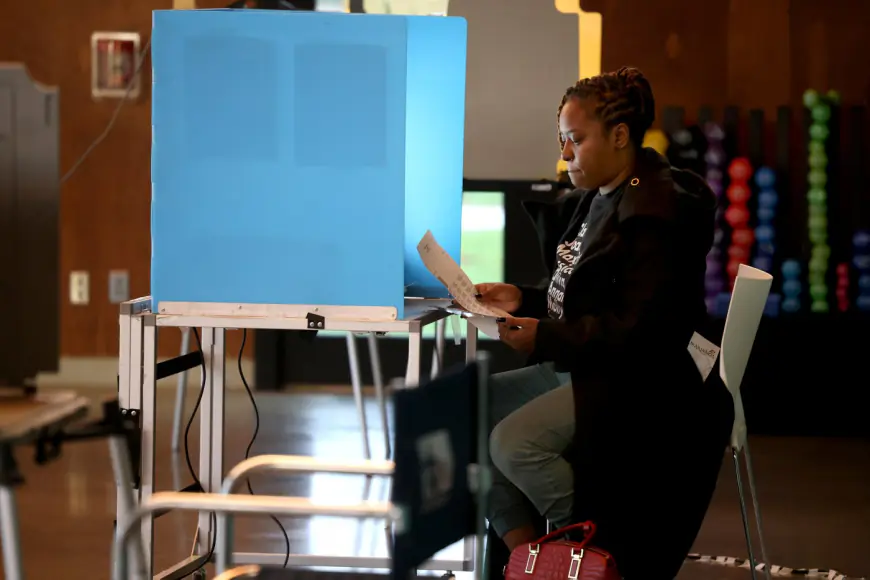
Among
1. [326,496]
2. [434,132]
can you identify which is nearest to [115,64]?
[326,496]

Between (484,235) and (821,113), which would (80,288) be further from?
(821,113)

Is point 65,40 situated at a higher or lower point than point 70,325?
higher

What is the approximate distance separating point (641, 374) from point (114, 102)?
12.5ft

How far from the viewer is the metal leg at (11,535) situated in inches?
52.7

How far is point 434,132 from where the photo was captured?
2.43 meters

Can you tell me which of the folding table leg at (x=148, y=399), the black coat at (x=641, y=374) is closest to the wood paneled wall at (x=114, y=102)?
the black coat at (x=641, y=374)

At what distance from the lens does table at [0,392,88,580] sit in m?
1.22

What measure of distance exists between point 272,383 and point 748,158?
2.31 metres

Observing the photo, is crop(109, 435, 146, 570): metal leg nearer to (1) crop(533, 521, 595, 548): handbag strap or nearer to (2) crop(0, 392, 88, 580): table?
(2) crop(0, 392, 88, 580): table

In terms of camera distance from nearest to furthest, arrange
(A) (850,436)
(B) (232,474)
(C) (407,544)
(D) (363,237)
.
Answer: (C) (407,544) < (B) (232,474) < (D) (363,237) < (A) (850,436)

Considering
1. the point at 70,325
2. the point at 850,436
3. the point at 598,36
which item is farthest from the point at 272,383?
the point at 850,436

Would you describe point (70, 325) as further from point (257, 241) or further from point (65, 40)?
point (257, 241)

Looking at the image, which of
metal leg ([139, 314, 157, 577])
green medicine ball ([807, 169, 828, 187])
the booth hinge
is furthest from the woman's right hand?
green medicine ball ([807, 169, 828, 187])

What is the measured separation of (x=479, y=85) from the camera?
15.7 ft
